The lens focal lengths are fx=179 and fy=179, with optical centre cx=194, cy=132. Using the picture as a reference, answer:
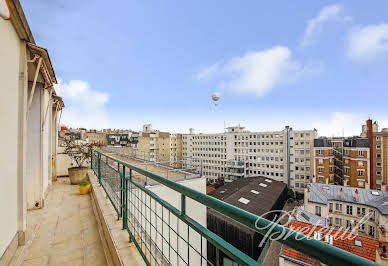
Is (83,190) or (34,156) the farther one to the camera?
(83,190)

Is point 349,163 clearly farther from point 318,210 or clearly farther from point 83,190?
point 83,190

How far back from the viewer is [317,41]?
25.2 meters

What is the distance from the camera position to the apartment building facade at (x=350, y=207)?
1405cm

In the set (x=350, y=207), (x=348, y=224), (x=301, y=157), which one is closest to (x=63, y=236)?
(x=350, y=207)

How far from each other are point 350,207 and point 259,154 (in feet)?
69.5

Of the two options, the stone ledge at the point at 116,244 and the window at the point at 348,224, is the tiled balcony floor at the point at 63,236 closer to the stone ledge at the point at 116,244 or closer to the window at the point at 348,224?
the stone ledge at the point at 116,244

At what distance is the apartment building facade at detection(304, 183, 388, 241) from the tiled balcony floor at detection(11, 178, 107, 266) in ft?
56.6

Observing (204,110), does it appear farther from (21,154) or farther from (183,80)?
(21,154)

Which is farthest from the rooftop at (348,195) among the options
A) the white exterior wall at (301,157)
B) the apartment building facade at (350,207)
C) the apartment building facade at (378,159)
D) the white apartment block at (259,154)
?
the white exterior wall at (301,157)

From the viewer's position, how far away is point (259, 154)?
3606 cm

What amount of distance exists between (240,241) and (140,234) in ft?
34.0

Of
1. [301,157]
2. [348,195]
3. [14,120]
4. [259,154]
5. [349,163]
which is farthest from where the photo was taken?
[259,154]

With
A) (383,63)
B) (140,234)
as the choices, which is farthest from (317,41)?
(140,234)

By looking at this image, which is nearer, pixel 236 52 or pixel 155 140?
pixel 236 52
